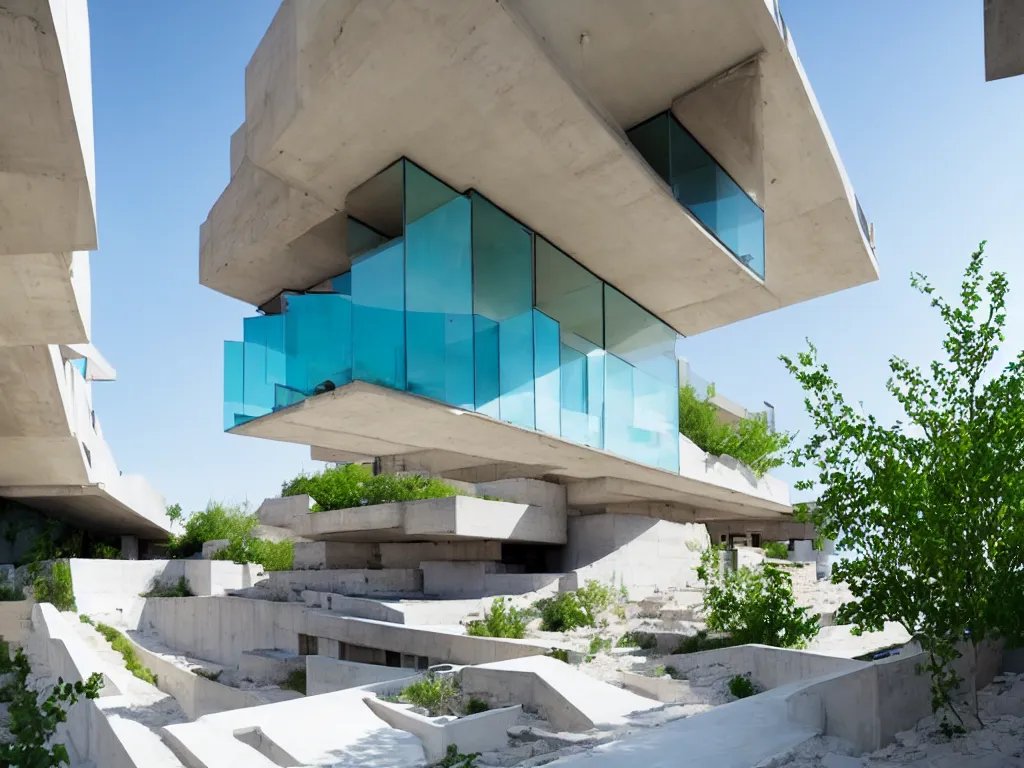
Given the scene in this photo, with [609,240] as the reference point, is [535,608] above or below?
below

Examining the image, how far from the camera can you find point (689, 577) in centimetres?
1892

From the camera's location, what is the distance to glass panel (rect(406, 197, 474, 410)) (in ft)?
33.8

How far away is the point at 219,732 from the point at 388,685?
6.97ft

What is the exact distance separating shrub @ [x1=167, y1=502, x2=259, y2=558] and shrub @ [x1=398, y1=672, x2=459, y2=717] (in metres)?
19.9

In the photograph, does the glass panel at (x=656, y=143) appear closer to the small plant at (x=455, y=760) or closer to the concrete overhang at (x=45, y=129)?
the concrete overhang at (x=45, y=129)

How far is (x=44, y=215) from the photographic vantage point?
6.04 m

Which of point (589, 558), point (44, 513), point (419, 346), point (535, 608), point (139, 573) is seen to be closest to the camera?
point (419, 346)

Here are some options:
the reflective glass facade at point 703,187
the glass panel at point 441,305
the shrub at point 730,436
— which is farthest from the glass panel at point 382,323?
the shrub at point 730,436

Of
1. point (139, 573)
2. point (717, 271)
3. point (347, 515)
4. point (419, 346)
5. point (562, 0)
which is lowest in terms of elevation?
point (139, 573)

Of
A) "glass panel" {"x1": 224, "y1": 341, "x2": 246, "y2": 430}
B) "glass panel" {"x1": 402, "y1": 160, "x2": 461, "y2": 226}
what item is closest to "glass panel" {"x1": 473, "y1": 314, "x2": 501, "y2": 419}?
"glass panel" {"x1": 402, "y1": 160, "x2": 461, "y2": 226}

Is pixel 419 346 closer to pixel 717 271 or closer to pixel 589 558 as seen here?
pixel 717 271

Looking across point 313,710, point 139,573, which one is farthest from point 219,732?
point 139,573

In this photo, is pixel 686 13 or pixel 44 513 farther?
pixel 44 513

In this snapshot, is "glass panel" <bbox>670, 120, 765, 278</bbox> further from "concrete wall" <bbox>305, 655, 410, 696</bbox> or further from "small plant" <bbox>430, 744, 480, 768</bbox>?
"concrete wall" <bbox>305, 655, 410, 696</bbox>
